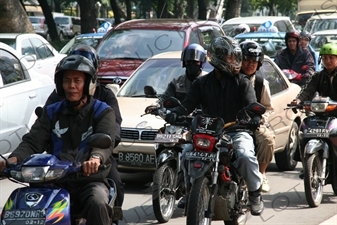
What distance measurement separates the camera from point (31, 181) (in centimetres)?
482

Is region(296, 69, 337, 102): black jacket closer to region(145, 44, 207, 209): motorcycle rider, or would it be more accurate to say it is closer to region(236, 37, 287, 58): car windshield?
region(145, 44, 207, 209): motorcycle rider

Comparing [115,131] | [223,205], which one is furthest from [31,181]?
[223,205]

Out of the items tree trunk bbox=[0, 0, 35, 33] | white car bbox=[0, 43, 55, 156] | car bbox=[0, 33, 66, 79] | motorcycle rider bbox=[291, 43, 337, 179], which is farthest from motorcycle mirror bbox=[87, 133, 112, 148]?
tree trunk bbox=[0, 0, 35, 33]

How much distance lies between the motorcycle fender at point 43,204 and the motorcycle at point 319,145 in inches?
171

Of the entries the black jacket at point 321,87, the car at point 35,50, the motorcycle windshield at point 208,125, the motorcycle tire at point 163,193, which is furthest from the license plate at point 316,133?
the car at point 35,50

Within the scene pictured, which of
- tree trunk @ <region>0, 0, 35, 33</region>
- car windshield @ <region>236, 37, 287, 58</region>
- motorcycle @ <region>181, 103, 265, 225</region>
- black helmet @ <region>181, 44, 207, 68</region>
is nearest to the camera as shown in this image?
motorcycle @ <region>181, 103, 265, 225</region>

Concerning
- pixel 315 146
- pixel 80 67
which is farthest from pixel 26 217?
pixel 315 146

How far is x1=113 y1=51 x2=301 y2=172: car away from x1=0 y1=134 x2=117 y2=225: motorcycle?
14.9 feet

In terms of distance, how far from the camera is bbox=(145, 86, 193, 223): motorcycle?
7863mm

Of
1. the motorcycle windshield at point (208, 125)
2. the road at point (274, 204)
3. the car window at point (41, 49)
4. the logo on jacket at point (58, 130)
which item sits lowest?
the car window at point (41, 49)

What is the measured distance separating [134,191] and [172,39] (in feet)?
18.8

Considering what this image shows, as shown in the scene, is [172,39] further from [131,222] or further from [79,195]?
[79,195]

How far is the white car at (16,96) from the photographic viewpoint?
410 inches

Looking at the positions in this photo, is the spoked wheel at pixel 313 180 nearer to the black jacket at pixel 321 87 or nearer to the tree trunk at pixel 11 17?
the black jacket at pixel 321 87
